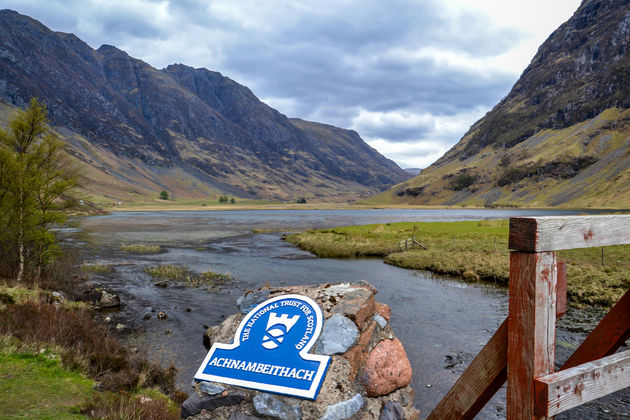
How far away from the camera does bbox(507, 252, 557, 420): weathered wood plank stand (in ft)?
9.31

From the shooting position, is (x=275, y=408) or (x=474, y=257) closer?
(x=275, y=408)

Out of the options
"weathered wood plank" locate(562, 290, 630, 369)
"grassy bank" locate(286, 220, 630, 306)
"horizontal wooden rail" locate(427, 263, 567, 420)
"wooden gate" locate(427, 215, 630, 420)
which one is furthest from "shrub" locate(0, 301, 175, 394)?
"grassy bank" locate(286, 220, 630, 306)

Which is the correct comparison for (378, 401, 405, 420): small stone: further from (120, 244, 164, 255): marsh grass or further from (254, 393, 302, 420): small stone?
(120, 244, 164, 255): marsh grass

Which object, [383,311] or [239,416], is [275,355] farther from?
[383,311]

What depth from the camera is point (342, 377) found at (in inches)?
273

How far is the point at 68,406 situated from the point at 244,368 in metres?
3.33

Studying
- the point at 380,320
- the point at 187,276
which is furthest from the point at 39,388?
the point at 187,276

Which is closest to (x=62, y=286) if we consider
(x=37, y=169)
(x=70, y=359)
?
(x=37, y=169)

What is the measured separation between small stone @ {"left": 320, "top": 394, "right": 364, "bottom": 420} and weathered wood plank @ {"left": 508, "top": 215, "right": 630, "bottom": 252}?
4902 millimetres

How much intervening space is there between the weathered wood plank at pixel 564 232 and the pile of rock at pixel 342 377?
5022 millimetres

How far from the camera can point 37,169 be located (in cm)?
2009

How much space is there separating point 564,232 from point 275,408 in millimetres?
5540

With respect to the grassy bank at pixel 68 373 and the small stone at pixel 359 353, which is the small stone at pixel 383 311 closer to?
the small stone at pixel 359 353

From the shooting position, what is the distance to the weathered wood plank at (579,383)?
277cm
